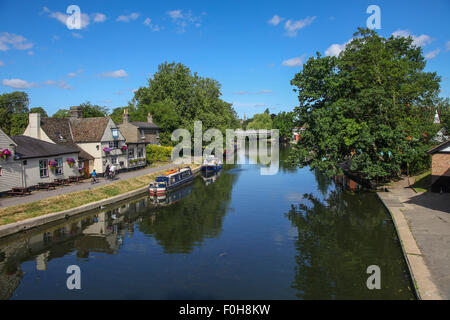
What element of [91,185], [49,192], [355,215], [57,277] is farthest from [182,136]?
[57,277]

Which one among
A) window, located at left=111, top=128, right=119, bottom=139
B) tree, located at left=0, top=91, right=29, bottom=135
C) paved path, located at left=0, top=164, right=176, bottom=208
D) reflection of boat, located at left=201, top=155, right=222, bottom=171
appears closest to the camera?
paved path, located at left=0, top=164, right=176, bottom=208

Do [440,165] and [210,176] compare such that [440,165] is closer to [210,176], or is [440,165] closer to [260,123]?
[210,176]

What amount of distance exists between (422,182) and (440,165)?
486 cm

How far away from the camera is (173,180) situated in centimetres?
4134

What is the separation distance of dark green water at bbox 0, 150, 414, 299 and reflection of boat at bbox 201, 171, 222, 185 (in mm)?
15283

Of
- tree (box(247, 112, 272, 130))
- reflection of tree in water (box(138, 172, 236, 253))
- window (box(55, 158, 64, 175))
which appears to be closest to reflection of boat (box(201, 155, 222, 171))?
reflection of tree in water (box(138, 172, 236, 253))

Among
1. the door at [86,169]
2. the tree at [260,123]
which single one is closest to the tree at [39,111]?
the door at [86,169]

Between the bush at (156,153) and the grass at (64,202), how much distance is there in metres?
16.8

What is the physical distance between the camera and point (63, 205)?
28344mm

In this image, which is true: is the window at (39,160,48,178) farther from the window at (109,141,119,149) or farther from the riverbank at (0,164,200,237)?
the window at (109,141,119,149)

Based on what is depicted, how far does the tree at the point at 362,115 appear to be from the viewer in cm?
3372

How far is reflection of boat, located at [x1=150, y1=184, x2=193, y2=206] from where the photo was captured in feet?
115

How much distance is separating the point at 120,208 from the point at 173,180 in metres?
10.3

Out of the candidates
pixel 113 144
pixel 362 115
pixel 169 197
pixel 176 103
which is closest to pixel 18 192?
pixel 169 197
